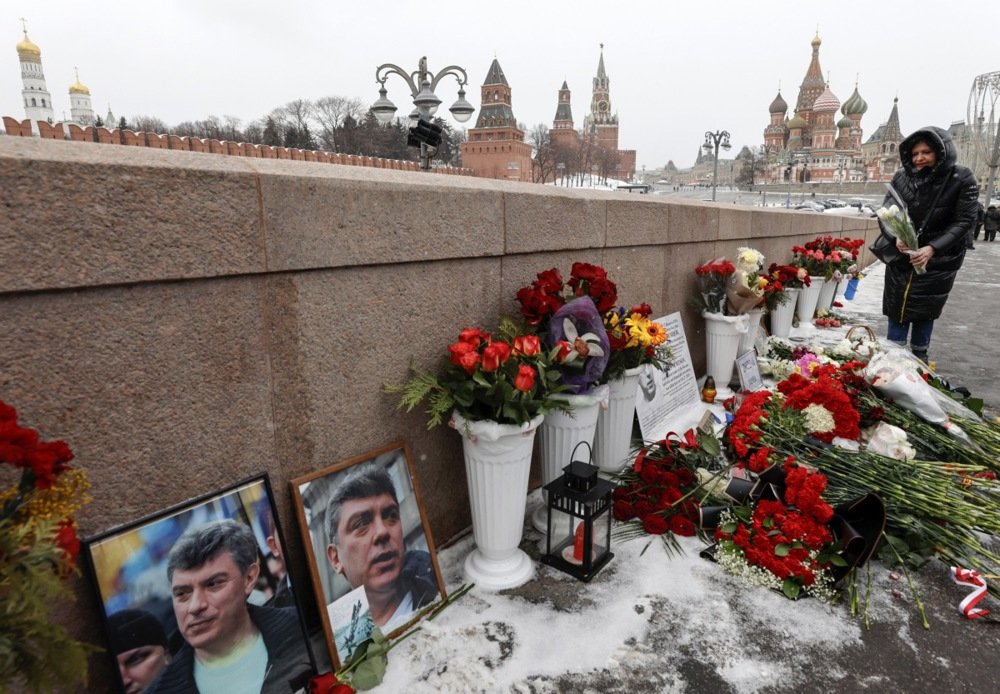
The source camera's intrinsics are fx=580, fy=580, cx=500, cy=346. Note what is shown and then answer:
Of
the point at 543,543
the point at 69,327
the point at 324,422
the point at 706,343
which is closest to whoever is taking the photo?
the point at 69,327

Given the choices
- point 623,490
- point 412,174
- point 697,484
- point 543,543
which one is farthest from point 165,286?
point 697,484

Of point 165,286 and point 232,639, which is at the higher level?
point 165,286

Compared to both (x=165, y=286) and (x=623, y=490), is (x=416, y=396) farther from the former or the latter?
(x=623, y=490)

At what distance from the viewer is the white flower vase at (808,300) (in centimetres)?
796

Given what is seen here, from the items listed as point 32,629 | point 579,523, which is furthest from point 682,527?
point 32,629

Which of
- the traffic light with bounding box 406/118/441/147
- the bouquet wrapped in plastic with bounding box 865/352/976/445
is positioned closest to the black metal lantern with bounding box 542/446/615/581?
the bouquet wrapped in plastic with bounding box 865/352/976/445

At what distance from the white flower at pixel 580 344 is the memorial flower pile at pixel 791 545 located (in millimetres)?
1109

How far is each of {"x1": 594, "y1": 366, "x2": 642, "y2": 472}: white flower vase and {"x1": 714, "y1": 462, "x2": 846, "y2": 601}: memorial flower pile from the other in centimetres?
89

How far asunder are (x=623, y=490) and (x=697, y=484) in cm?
42

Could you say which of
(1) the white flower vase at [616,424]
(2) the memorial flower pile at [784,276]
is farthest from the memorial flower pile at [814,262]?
(1) the white flower vase at [616,424]

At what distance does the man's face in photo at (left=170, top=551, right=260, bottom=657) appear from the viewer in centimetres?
182

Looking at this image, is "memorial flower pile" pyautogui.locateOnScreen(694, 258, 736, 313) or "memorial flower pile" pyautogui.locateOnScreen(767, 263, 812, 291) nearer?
"memorial flower pile" pyautogui.locateOnScreen(694, 258, 736, 313)

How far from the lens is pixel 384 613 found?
2.29 m

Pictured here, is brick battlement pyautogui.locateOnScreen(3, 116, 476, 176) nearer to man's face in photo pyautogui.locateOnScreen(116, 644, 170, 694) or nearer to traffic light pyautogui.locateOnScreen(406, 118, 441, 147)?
traffic light pyautogui.locateOnScreen(406, 118, 441, 147)
